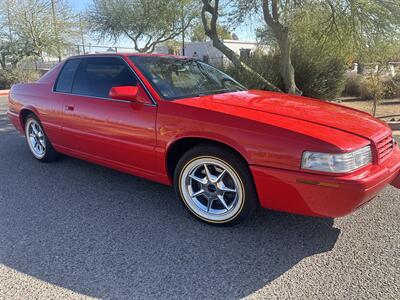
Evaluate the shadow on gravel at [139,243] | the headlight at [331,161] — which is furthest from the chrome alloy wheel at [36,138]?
the headlight at [331,161]

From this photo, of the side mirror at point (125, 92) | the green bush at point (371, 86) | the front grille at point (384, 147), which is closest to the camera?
the front grille at point (384, 147)

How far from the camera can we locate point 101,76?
4137 millimetres

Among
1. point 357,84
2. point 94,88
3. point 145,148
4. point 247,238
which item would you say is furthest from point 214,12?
point 247,238

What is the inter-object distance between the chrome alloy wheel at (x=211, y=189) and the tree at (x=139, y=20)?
1989cm

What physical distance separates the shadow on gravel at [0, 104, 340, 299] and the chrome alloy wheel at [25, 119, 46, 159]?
1.00 m

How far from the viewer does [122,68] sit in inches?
152

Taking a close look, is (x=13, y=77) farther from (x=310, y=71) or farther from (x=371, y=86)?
(x=371, y=86)

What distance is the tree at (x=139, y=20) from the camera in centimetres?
2289

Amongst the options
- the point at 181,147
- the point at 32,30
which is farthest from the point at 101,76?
the point at 32,30

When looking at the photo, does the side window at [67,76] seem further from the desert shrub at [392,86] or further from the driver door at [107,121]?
the desert shrub at [392,86]

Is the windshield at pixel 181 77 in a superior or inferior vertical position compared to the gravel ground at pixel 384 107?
superior

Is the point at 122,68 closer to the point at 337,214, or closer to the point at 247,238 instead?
the point at 247,238

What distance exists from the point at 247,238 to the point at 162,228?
0.75m

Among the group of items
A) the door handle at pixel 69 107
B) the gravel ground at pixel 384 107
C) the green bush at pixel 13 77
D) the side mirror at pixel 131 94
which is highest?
the side mirror at pixel 131 94
